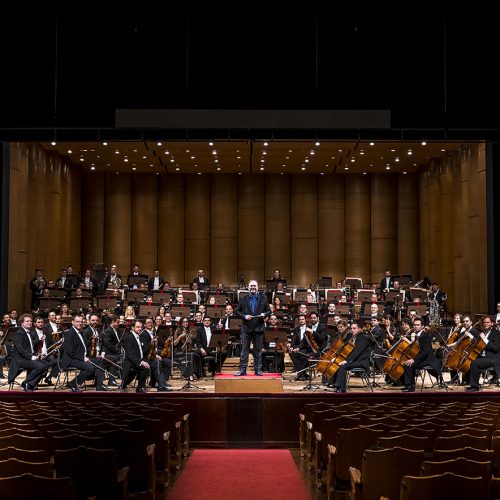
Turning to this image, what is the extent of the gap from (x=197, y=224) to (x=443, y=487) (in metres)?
26.0

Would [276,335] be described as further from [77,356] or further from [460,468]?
[460,468]

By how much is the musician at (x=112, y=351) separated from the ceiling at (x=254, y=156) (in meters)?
8.96

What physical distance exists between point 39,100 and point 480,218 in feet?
39.9

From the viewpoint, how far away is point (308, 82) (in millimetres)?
20359

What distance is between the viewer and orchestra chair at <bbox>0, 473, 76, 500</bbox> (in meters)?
3.84

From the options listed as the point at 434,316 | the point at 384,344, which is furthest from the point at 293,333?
the point at 434,316

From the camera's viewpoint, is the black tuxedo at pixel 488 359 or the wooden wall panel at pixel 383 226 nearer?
the black tuxedo at pixel 488 359

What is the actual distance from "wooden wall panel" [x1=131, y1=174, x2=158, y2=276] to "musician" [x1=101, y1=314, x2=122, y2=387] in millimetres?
15284

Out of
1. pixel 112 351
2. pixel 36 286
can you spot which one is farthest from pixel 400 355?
pixel 36 286

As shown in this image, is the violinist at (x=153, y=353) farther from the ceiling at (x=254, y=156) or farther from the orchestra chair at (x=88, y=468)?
the ceiling at (x=254, y=156)

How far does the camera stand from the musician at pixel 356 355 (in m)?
12.4

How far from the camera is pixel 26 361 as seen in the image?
499 inches

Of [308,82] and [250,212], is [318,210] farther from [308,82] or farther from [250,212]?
[308,82]

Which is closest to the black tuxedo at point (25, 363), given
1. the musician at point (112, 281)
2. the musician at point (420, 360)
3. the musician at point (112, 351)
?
the musician at point (112, 351)
